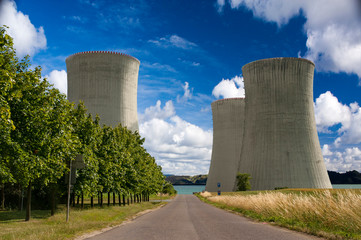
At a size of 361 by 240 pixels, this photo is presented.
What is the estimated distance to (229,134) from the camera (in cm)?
6856

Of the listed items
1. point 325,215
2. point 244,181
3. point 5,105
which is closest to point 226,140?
point 244,181

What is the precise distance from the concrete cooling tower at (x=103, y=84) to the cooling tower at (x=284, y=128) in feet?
62.7

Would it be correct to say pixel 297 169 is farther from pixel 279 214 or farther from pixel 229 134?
pixel 279 214

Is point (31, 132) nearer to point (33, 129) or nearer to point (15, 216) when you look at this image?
point (33, 129)

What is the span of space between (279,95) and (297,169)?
10.8 meters

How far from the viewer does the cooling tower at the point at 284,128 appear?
143 feet

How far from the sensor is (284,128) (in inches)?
1726

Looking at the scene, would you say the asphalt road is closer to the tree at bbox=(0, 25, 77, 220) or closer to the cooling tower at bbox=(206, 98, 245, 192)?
the tree at bbox=(0, 25, 77, 220)

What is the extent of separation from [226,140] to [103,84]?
34809 mm

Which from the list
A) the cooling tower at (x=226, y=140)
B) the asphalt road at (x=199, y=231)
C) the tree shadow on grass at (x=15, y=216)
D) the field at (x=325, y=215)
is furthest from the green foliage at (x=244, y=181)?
the asphalt road at (x=199, y=231)

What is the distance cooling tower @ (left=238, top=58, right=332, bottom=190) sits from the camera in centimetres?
4344

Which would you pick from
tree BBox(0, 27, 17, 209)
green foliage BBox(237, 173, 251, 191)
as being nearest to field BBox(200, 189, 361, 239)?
tree BBox(0, 27, 17, 209)

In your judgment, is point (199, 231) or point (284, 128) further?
point (284, 128)

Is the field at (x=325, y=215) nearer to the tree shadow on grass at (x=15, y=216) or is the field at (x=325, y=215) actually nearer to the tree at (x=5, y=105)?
the tree at (x=5, y=105)
